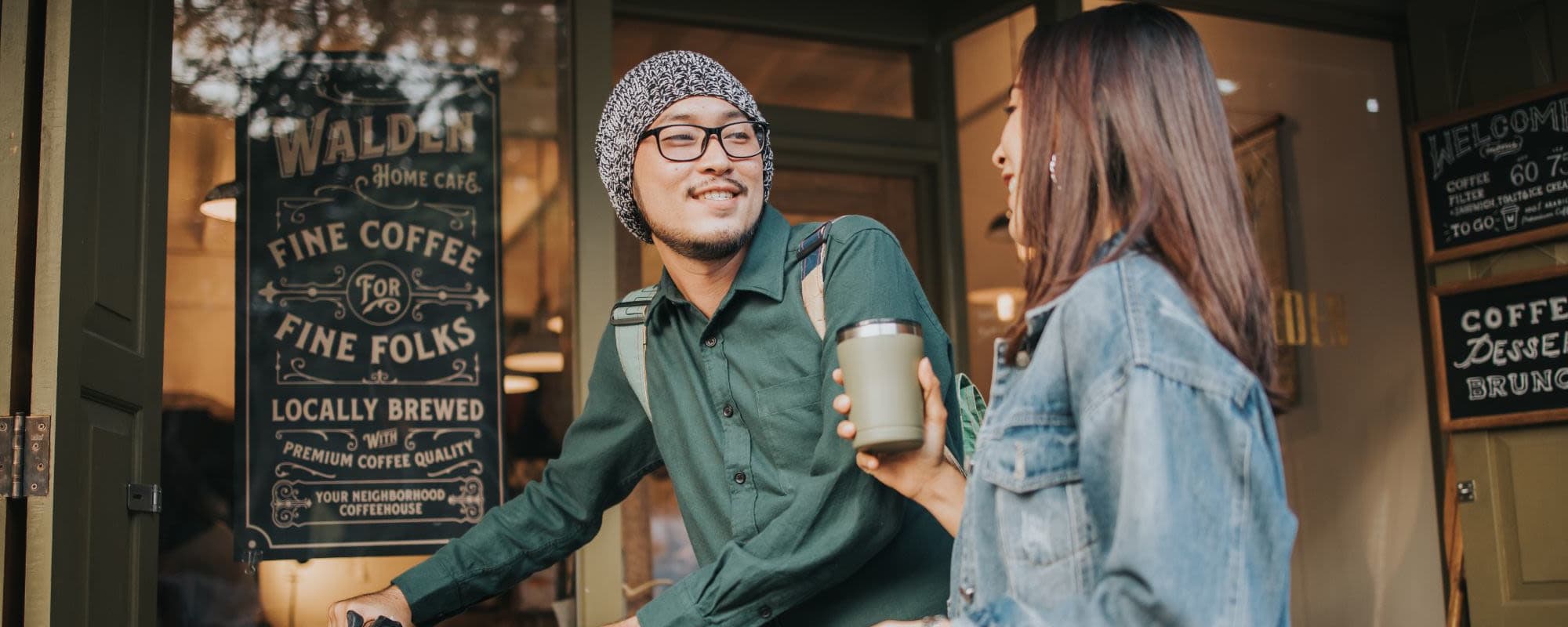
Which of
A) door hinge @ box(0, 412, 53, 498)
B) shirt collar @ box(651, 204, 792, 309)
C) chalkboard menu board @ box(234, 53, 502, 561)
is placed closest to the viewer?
shirt collar @ box(651, 204, 792, 309)

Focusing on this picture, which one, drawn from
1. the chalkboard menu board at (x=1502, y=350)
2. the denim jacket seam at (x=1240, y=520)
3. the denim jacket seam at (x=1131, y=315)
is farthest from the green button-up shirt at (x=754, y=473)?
the chalkboard menu board at (x=1502, y=350)

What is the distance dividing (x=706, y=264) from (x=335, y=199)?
255cm

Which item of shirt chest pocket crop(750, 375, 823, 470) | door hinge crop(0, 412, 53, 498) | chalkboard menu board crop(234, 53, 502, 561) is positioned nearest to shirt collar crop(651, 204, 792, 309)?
shirt chest pocket crop(750, 375, 823, 470)

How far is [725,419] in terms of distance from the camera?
2029mm

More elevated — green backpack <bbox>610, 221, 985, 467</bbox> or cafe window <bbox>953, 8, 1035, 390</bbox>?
cafe window <bbox>953, 8, 1035, 390</bbox>

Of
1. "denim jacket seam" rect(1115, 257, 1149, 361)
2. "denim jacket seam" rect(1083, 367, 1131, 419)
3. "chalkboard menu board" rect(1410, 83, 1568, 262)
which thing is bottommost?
"denim jacket seam" rect(1083, 367, 1131, 419)

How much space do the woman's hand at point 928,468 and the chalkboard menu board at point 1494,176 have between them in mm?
3857

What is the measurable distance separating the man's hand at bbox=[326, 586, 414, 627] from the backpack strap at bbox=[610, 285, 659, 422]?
0.44 meters

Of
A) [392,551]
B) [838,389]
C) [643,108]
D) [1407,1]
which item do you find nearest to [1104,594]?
[838,389]

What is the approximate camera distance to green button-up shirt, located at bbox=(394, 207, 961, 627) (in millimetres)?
1786

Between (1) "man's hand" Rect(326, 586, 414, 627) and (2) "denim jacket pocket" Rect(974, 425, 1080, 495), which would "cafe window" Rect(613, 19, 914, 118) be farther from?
(2) "denim jacket pocket" Rect(974, 425, 1080, 495)

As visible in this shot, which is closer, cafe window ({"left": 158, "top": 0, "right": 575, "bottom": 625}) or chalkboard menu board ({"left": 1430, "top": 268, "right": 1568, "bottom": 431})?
cafe window ({"left": 158, "top": 0, "right": 575, "bottom": 625})

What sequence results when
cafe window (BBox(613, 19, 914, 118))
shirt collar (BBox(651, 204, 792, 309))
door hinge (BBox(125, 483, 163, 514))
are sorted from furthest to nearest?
cafe window (BBox(613, 19, 914, 118))
door hinge (BBox(125, 483, 163, 514))
shirt collar (BBox(651, 204, 792, 309))

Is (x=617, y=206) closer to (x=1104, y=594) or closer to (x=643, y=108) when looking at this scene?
(x=643, y=108)
